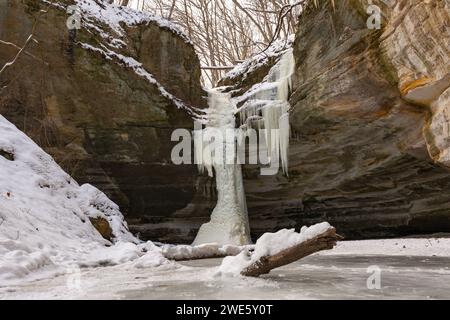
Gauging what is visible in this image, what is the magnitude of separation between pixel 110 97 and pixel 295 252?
947 centimetres

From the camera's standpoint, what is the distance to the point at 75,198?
860 cm

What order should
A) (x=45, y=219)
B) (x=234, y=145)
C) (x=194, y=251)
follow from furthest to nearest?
(x=234, y=145) < (x=194, y=251) < (x=45, y=219)

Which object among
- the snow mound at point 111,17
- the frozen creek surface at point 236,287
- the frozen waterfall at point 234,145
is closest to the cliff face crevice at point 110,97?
the snow mound at point 111,17

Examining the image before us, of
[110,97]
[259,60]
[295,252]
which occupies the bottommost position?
[295,252]

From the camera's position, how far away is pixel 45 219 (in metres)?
6.79

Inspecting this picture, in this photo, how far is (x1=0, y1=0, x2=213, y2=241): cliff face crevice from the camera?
11.0 metres

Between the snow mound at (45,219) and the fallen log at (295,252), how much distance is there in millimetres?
2164

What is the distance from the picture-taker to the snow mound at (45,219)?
4762mm

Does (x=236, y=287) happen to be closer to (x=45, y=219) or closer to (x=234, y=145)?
(x=45, y=219)

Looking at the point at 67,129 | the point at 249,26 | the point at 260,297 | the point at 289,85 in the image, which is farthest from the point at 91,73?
the point at 249,26

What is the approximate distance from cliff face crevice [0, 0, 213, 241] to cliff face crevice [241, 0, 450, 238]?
3.15 meters

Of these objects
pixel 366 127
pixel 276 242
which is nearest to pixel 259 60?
pixel 366 127

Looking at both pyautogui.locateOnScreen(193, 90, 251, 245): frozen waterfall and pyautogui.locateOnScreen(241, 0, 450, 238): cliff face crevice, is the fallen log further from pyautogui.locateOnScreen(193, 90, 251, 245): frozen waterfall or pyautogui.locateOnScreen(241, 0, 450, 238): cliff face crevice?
pyautogui.locateOnScreen(193, 90, 251, 245): frozen waterfall

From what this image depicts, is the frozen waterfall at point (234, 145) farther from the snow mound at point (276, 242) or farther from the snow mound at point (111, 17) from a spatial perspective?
the snow mound at point (276, 242)
